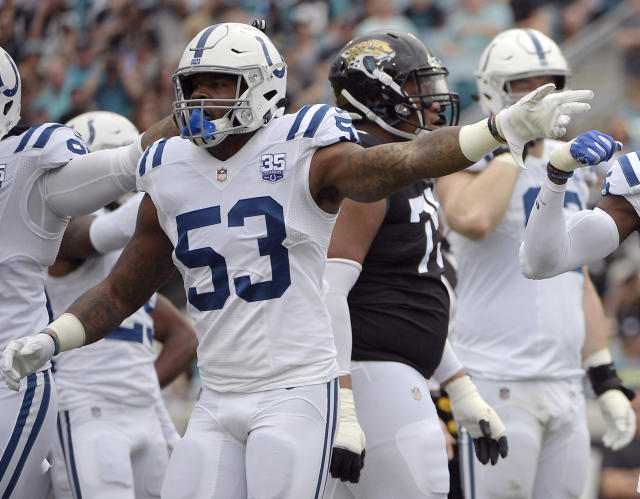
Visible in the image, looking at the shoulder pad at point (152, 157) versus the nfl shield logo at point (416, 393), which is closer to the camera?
the shoulder pad at point (152, 157)

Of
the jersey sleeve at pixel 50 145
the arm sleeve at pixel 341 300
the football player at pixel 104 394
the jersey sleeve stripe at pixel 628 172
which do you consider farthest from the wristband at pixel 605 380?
the jersey sleeve at pixel 50 145

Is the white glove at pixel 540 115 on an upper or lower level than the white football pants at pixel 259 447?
upper

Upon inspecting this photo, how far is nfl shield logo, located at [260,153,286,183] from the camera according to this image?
11.1ft

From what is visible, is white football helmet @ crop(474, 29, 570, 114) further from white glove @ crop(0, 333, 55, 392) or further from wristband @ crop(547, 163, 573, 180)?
white glove @ crop(0, 333, 55, 392)

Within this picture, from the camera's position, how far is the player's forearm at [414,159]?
3.09 m

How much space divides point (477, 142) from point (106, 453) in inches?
87.1

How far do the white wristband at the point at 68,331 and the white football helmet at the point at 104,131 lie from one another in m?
1.70

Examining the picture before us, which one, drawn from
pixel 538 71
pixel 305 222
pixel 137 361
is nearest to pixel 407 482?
pixel 305 222

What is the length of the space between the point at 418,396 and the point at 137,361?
4.67ft

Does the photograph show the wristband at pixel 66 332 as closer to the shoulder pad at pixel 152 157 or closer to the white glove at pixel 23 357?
the white glove at pixel 23 357

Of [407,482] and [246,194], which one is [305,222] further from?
[407,482]

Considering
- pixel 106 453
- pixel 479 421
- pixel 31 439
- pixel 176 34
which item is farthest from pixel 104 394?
pixel 176 34

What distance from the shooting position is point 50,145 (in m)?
3.87

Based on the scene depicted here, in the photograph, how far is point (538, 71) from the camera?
Answer: 5070 millimetres
